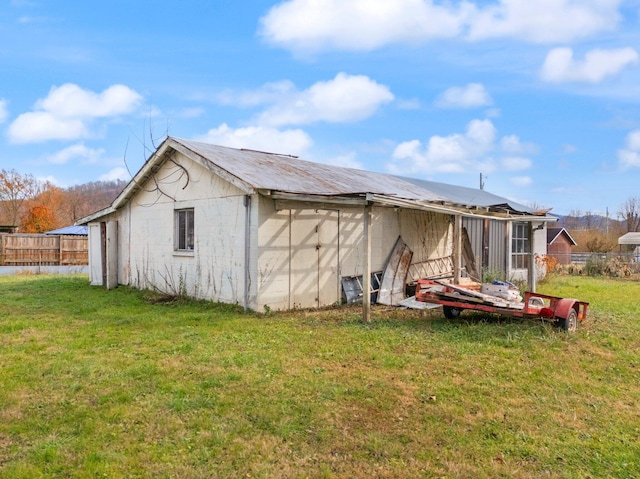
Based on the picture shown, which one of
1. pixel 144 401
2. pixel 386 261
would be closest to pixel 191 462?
pixel 144 401

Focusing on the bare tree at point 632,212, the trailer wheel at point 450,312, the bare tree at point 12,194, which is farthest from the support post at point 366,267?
the bare tree at point 632,212

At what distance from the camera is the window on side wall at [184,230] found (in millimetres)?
11008

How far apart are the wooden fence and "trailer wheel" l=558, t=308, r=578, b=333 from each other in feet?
83.8

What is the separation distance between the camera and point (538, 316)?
24.0ft

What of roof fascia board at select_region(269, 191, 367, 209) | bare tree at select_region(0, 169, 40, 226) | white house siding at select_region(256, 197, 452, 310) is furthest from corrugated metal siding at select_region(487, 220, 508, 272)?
bare tree at select_region(0, 169, 40, 226)

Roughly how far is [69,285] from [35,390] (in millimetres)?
10784

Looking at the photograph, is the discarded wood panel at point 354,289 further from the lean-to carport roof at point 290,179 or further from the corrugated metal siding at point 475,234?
the corrugated metal siding at point 475,234

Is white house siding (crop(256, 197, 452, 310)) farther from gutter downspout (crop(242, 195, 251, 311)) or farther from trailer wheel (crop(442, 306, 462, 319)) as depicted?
trailer wheel (crop(442, 306, 462, 319))

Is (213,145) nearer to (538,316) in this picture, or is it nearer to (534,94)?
(538,316)

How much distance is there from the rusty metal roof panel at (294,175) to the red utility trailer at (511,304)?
7.87 feet

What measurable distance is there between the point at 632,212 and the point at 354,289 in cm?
5782

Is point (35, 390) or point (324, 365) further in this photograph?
point (324, 365)

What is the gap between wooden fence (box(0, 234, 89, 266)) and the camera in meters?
24.2

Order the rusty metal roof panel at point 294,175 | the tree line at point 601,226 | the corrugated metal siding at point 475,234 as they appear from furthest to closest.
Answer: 1. the tree line at point 601,226
2. the corrugated metal siding at point 475,234
3. the rusty metal roof panel at point 294,175
